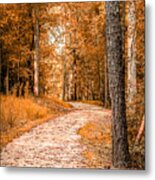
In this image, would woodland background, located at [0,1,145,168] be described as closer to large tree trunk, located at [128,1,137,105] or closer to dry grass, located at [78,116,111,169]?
large tree trunk, located at [128,1,137,105]

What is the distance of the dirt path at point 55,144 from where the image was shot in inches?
140

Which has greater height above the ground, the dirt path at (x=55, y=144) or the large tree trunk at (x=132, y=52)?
the large tree trunk at (x=132, y=52)

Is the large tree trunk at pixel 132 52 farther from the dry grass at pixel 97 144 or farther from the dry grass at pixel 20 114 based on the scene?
the dry grass at pixel 20 114

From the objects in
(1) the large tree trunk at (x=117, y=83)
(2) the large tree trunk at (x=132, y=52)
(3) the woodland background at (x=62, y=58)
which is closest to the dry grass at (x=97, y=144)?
(1) the large tree trunk at (x=117, y=83)

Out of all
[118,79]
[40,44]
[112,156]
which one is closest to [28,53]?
[40,44]

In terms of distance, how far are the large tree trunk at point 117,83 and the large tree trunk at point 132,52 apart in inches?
1.8

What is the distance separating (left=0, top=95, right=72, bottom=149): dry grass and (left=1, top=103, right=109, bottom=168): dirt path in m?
0.04

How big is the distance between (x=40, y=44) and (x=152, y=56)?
731 millimetres

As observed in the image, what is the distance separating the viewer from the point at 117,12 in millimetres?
3480

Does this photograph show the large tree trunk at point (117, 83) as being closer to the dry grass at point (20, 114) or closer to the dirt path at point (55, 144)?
the dirt path at point (55, 144)

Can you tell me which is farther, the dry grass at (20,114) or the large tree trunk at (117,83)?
the dry grass at (20,114)

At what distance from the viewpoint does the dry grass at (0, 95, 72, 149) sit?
361 centimetres

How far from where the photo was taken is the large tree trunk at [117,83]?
348 centimetres

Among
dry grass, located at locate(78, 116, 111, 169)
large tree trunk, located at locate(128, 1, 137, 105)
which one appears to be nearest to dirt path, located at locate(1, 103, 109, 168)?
dry grass, located at locate(78, 116, 111, 169)
